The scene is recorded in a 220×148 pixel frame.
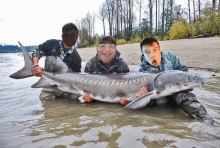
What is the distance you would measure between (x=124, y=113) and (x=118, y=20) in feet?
107

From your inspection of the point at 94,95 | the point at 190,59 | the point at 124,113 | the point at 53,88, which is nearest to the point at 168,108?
the point at 124,113

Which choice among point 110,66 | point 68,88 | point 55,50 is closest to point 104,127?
point 68,88

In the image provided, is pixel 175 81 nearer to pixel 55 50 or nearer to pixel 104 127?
pixel 104 127

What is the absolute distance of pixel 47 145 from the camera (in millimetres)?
1442

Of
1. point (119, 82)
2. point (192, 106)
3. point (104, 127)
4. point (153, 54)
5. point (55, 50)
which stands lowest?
point (104, 127)

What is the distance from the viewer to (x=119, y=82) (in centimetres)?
264

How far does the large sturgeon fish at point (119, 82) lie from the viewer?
7.20ft

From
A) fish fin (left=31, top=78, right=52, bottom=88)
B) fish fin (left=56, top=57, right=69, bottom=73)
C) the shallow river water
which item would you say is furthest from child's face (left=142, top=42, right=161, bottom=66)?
fish fin (left=31, top=78, right=52, bottom=88)

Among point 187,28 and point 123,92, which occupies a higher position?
point 187,28

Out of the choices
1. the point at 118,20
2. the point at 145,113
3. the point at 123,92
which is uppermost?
the point at 118,20

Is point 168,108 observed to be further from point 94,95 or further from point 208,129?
point 94,95

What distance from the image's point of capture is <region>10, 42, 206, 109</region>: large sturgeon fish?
2.19 m

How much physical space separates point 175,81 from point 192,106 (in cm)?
40

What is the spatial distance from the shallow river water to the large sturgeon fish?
0.23 meters
